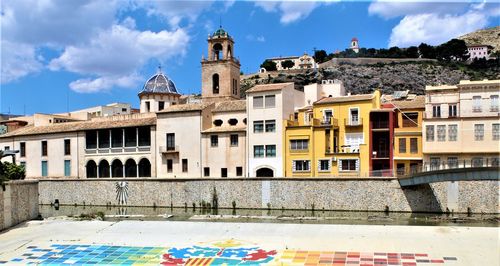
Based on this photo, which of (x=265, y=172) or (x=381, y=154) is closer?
(x=381, y=154)

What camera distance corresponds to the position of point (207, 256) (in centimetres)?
2522

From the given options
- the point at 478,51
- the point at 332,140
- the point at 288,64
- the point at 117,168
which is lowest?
the point at 117,168

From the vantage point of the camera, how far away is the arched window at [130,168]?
188ft

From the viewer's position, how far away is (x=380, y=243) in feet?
87.9

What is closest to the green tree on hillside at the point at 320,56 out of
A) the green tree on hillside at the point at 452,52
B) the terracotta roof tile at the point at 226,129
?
the green tree on hillside at the point at 452,52

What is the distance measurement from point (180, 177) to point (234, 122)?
717 cm

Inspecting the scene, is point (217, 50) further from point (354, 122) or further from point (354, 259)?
point (354, 259)

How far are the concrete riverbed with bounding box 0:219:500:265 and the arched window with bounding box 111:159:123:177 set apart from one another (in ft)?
76.5

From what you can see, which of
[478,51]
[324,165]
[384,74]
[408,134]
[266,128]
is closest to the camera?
[408,134]

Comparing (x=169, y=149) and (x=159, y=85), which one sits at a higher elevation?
(x=159, y=85)

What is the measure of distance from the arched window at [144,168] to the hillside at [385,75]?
6929cm

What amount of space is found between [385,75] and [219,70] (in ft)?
259

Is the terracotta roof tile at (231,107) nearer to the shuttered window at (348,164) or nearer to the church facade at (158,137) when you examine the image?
the church facade at (158,137)

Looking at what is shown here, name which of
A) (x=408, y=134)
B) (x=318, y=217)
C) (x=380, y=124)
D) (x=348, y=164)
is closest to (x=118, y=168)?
(x=348, y=164)
